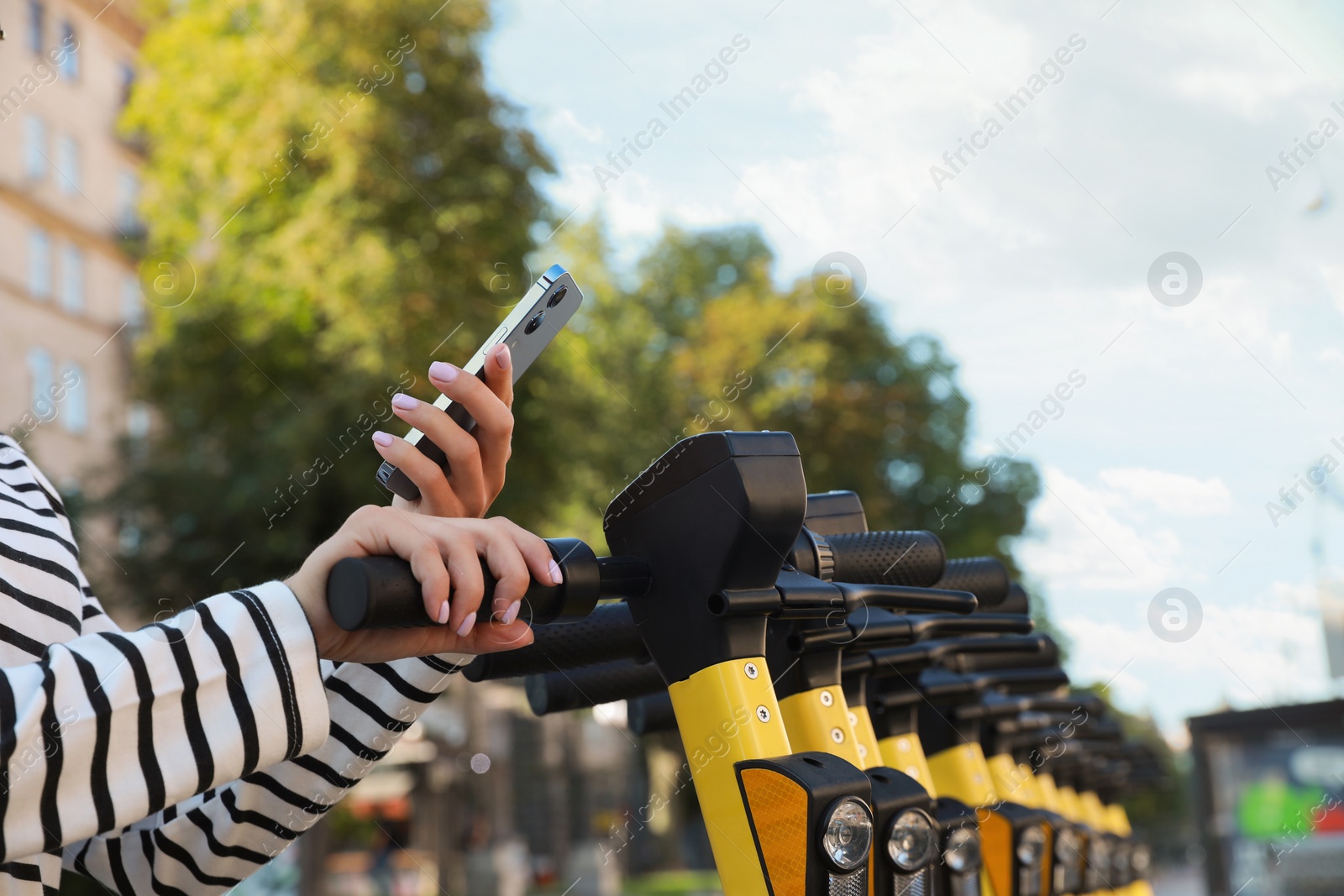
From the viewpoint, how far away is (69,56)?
74.3 feet

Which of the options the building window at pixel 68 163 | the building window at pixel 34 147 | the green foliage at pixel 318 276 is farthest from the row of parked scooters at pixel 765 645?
the building window at pixel 68 163

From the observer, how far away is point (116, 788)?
85 centimetres

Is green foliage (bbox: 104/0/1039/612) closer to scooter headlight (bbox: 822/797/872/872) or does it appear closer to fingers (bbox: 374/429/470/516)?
fingers (bbox: 374/429/470/516)

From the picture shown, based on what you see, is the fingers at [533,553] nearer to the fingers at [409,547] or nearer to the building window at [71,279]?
the fingers at [409,547]

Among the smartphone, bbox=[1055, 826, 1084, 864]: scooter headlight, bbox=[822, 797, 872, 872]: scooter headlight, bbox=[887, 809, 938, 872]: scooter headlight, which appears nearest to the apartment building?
bbox=[1055, 826, 1084, 864]: scooter headlight

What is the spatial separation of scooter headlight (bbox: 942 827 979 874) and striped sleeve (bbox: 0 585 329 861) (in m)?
1.11

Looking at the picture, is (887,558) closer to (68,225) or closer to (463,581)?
(463,581)

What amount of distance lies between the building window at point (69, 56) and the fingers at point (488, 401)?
2449 centimetres

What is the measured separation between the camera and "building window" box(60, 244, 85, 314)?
23.5m

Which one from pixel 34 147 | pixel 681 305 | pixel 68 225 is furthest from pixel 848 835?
pixel 68 225

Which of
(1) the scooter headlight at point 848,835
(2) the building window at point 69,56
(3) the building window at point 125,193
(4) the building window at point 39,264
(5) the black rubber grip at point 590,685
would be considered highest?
(2) the building window at point 69,56

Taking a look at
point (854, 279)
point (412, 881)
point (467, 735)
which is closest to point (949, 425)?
point (854, 279)

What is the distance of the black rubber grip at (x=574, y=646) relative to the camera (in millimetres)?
1373

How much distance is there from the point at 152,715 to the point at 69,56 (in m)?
25.5
